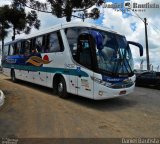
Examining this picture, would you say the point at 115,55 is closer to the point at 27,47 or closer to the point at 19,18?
the point at 27,47

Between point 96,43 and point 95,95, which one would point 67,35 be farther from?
point 95,95

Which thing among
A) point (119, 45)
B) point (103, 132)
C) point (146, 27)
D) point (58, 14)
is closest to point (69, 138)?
point (103, 132)

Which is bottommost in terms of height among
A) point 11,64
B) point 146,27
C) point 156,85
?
point 156,85

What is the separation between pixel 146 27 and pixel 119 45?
20971 millimetres

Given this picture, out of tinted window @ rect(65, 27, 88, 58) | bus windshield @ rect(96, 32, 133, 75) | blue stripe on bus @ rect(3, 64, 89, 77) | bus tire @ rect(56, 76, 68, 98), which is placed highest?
tinted window @ rect(65, 27, 88, 58)

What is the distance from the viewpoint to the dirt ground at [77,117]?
7066 millimetres

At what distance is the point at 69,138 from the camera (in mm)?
6598

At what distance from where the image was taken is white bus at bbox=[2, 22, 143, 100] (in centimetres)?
998

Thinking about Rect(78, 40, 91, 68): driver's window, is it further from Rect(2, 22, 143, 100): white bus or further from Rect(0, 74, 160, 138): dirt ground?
Rect(0, 74, 160, 138): dirt ground

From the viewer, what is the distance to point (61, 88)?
1202 cm

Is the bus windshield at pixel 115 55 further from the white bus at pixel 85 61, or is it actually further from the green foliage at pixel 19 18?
the green foliage at pixel 19 18

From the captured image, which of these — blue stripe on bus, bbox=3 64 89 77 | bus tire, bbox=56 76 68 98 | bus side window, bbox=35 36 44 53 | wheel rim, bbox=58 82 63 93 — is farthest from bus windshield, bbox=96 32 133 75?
bus side window, bbox=35 36 44 53

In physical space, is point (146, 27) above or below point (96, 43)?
above

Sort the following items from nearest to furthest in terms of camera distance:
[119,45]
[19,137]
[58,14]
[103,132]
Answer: [19,137], [103,132], [119,45], [58,14]
